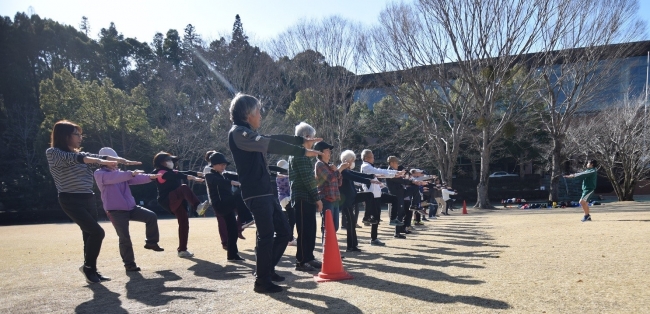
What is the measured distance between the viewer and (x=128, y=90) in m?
42.9

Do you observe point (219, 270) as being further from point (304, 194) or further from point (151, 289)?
point (304, 194)

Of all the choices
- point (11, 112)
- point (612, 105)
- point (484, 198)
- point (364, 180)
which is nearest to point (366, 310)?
point (364, 180)

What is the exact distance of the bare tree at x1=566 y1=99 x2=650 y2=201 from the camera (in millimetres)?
28125

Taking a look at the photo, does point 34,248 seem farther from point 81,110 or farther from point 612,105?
point 612,105

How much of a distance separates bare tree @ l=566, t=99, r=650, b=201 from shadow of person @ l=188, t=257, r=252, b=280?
87.3 ft

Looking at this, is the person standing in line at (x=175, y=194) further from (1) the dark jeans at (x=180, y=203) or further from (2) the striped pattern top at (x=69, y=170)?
(2) the striped pattern top at (x=69, y=170)

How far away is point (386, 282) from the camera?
5.25m

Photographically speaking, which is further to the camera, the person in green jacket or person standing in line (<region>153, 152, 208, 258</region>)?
the person in green jacket

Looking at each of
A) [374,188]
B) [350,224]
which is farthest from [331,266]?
[374,188]

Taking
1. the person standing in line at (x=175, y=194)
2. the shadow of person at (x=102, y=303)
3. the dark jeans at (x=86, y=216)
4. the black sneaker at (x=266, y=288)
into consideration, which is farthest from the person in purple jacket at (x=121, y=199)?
the black sneaker at (x=266, y=288)

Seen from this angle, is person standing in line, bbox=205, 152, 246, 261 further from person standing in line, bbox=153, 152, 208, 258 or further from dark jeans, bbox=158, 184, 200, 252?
dark jeans, bbox=158, 184, 200, 252

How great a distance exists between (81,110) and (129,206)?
83.5 ft

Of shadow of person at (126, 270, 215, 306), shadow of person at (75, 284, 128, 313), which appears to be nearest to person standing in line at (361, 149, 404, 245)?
shadow of person at (126, 270, 215, 306)

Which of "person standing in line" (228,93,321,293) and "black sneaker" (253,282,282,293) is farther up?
"person standing in line" (228,93,321,293)
